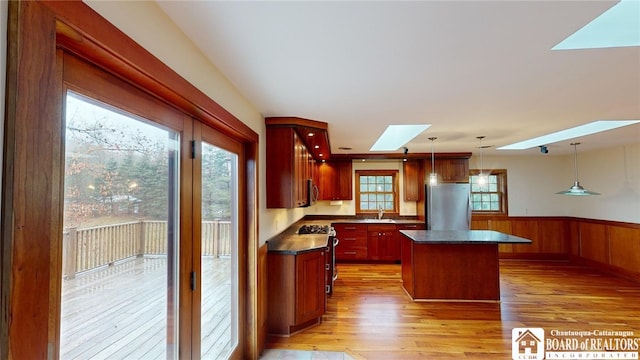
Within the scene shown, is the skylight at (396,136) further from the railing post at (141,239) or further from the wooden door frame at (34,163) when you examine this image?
the wooden door frame at (34,163)

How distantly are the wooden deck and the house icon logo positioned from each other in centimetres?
305

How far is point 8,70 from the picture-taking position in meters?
0.71

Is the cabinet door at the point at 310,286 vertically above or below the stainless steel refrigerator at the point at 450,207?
below

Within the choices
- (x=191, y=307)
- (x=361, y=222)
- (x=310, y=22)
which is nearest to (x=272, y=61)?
(x=310, y=22)

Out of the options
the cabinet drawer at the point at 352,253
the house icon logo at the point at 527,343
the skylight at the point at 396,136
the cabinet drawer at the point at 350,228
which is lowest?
the house icon logo at the point at 527,343

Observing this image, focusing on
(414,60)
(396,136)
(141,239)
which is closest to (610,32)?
(414,60)

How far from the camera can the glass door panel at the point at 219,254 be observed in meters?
2.09

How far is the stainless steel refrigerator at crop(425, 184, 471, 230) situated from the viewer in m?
6.03

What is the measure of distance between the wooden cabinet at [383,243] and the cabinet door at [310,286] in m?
2.94

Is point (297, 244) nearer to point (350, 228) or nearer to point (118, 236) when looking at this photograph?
point (118, 236)

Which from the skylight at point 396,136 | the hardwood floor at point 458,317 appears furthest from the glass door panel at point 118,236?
the skylight at point 396,136

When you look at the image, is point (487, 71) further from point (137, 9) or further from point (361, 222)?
point (361, 222)

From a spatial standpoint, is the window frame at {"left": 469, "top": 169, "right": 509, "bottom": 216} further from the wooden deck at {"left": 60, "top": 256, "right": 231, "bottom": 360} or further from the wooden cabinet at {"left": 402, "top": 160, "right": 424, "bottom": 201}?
the wooden deck at {"left": 60, "top": 256, "right": 231, "bottom": 360}

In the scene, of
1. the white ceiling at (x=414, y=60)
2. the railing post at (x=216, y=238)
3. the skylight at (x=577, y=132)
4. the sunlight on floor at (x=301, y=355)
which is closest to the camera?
the white ceiling at (x=414, y=60)
